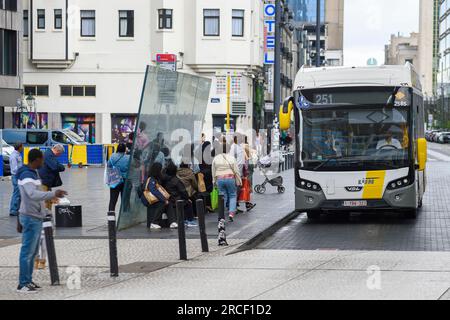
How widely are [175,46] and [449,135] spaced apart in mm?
68218

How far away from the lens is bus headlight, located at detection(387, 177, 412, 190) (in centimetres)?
2012

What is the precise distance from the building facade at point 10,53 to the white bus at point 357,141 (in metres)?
34.8

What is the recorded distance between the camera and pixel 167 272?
13422 millimetres

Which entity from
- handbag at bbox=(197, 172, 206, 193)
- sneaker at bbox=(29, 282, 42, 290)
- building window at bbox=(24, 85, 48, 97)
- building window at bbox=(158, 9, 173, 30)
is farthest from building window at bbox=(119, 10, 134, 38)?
sneaker at bbox=(29, 282, 42, 290)

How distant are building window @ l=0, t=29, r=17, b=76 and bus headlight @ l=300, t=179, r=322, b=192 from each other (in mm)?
35217

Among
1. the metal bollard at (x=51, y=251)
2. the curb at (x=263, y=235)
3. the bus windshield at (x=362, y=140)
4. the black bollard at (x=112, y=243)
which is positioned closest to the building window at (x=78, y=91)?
the curb at (x=263, y=235)

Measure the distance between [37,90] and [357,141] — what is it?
41.3m

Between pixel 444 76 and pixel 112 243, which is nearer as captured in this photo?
pixel 112 243

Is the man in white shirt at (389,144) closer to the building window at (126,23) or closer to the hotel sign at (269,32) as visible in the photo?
the hotel sign at (269,32)

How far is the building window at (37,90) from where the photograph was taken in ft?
194

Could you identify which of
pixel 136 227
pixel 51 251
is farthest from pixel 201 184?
pixel 51 251

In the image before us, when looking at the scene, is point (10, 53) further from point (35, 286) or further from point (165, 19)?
point (35, 286)

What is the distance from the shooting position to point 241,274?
514 inches
